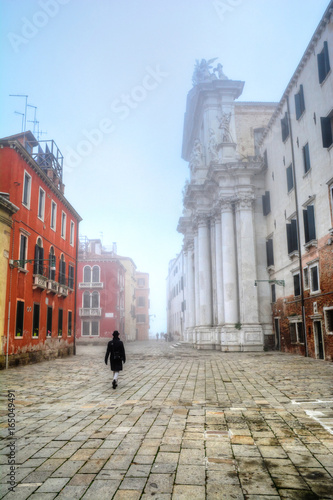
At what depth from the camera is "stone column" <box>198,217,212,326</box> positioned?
102ft

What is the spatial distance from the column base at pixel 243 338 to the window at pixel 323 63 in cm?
1454

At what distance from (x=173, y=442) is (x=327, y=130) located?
14243 millimetres

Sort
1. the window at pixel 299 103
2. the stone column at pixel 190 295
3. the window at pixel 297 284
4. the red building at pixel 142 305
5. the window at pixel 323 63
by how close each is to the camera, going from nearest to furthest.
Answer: the window at pixel 323 63 < the window at pixel 299 103 < the window at pixel 297 284 < the stone column at pixel 190 295 < the red building at pixel 142 305

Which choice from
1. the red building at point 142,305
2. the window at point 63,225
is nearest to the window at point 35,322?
the window at point 63,225

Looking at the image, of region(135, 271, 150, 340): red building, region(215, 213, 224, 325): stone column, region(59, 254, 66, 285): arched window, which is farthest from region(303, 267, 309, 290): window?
region(135, 271, 150, 340): red building

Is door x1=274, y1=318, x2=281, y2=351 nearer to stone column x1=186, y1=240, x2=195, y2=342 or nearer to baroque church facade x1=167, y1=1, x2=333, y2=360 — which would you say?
baroque church facade x1=167, y1=1, x2=333, y2=360

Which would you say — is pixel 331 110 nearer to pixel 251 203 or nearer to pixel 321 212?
pixel 321 212

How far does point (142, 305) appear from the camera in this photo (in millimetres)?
84125

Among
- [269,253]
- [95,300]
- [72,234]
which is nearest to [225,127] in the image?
[269,253]

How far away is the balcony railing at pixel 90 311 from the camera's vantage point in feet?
155

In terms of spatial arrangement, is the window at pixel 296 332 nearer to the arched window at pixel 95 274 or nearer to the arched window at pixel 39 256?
the arched window at pixel 39 256

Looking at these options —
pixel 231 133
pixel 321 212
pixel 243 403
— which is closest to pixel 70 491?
pixel 243 403

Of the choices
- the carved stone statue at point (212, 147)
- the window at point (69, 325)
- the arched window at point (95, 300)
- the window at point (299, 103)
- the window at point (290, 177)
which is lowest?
the window at point (69, 325)

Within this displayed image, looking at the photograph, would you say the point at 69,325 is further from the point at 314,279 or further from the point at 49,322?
the point at 314,279
